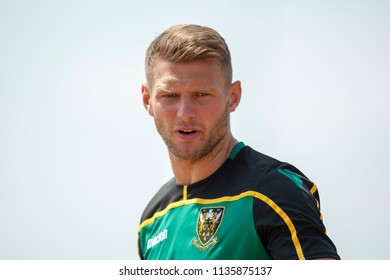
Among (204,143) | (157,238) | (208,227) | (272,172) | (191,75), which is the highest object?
(191,75)

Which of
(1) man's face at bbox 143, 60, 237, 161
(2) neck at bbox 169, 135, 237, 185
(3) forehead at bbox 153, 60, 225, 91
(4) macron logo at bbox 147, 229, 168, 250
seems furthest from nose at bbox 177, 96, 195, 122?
(4) macron logo at bbox 147, 229, 168, 250

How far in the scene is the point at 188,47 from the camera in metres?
4.10

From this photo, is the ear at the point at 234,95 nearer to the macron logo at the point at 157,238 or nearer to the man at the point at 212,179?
the man at the point at 212,179

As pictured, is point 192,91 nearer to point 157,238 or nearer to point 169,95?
point 169,95

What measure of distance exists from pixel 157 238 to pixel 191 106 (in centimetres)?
117

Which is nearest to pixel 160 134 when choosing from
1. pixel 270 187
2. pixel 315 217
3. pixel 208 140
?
pixel 208 140

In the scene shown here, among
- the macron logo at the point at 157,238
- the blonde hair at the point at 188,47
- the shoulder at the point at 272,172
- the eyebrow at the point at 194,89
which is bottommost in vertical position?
the macron logo at the point at 157,238

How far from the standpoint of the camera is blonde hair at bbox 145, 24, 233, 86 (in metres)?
4.11

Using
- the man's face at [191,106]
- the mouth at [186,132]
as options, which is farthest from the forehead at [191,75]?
the mouth at [186,132]

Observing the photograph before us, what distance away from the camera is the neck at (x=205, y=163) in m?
4.29

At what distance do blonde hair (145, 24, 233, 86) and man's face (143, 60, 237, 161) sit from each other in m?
0.06

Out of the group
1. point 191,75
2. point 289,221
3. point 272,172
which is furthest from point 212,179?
point 289,221

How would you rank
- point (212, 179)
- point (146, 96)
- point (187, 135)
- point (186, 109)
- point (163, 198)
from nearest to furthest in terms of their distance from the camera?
point (186, 109) → point (187, 135) → point (212, 179) → point (146, 96) → point (163, 198)

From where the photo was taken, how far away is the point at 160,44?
14.3 ft
